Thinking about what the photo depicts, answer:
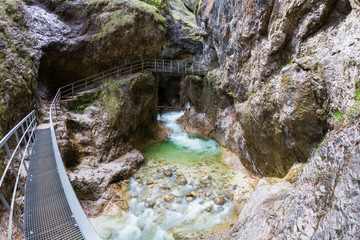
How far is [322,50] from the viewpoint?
15.4ft

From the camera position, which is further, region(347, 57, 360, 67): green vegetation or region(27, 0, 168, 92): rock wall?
region(27, 0, 168, 92): rock wall

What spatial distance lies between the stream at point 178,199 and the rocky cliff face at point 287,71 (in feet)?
5.16

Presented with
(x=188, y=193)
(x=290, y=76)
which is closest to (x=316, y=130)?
(x=290, y=76)

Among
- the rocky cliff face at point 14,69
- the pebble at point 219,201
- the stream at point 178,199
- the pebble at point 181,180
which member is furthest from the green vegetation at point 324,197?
the rocky cliff face at point 14,69

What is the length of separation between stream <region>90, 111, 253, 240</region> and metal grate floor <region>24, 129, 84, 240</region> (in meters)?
3.81

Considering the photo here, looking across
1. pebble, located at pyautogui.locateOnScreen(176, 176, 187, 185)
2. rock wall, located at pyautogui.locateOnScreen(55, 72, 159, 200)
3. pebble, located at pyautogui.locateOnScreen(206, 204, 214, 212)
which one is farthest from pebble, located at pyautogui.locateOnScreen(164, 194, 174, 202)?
rock wall, located at pyautogui.locateOnScreen(55, 72, 159, 200)

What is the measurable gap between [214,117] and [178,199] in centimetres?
836

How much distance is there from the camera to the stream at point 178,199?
6094mm

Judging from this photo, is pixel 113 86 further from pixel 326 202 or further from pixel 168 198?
pixel 326 202

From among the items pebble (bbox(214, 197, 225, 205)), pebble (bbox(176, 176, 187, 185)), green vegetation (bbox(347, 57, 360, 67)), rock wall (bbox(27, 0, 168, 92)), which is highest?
rock wall (bbox(27, 0, 168, 92))

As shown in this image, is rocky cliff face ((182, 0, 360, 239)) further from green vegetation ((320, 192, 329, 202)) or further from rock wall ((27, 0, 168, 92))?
rock wall ((27, 0, 168, 92))

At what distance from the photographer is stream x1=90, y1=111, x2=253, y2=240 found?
6094 mm

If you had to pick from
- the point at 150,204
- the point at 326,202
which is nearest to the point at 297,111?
the point at 326,202

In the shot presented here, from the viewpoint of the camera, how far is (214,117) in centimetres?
1452
